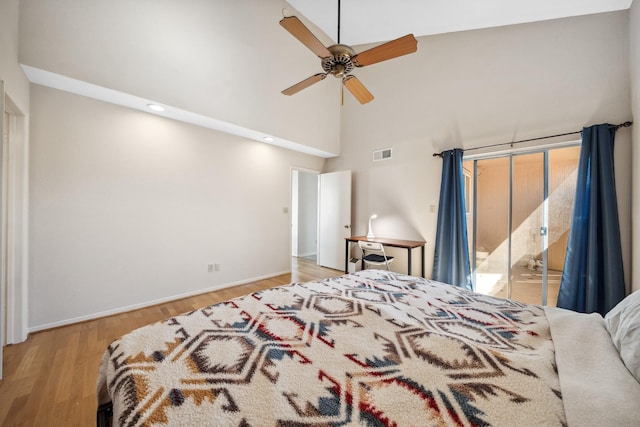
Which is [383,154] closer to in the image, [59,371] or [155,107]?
[155,107]

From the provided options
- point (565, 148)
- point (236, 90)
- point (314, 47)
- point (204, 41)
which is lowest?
point (565, 148)

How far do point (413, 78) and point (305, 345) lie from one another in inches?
164

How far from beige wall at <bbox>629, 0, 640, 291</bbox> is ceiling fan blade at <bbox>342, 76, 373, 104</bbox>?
7.75ft

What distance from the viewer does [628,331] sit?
97 centimetres

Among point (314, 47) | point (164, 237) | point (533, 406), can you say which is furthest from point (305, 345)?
point (164, 237)

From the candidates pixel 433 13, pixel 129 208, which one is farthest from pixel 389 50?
pixel 129 208

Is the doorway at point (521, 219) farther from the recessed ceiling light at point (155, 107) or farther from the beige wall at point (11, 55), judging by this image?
the beige wall at point (11, 55)

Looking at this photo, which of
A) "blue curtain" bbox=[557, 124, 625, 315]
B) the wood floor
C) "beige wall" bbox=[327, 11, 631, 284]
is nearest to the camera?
the wood floor

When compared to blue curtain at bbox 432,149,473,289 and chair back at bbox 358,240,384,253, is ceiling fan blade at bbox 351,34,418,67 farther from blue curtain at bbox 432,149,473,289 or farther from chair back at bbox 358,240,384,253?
chair back at bbox 358,240,384,253

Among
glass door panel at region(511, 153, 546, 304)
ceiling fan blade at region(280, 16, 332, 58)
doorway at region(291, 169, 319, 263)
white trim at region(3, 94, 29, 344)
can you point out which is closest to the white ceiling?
glass door panel at region(511, 153, 546, 304)

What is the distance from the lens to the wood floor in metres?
1.46

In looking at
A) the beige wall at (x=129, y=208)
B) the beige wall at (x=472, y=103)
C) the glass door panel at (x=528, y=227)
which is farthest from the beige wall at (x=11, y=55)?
Answer: the glass door panel at (x=528, y=227)

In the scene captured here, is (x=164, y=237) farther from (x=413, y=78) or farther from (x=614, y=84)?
(x=614, y=84)

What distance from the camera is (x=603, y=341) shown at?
104 cm
